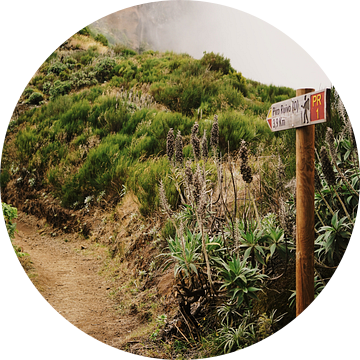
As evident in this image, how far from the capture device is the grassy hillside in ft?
7.75

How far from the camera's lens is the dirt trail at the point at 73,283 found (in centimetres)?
255

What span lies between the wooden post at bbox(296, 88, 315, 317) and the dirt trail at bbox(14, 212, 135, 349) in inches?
55.2

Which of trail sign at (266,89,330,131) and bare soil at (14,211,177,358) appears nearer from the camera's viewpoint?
trail sign at (266,89,330,131)

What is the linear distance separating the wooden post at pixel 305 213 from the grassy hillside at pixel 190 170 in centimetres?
10

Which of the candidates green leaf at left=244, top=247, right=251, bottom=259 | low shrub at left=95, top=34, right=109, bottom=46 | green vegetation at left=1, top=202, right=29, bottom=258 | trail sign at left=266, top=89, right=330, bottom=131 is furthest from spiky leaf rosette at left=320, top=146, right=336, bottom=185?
green vegetation at left=1, top=202, right=29, bottom=258

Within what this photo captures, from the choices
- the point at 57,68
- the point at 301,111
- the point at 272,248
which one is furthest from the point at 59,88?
the point at 272,248

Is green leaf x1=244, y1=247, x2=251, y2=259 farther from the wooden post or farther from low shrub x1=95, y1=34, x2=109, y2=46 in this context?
low shrub x1=95, y1=34, x2=109, y2=46

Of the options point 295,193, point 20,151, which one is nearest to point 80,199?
point 20,151

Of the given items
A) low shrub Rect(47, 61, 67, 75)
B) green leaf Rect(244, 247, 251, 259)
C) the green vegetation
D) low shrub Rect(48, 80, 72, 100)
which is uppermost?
low shrub Rect(47, 61, 67, 75)

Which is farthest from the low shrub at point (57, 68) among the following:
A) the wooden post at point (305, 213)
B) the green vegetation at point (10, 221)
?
the wooden post at point (305, 213)

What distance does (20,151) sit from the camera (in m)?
3.28

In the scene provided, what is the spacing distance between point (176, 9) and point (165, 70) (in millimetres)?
575

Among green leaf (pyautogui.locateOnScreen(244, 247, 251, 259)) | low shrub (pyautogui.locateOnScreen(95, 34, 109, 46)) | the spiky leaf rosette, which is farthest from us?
low shrub (pyautogui.locateOnScreen(95, 34, 109, 46))

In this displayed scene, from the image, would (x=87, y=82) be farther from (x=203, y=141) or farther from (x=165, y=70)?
(x=203, y=141)
